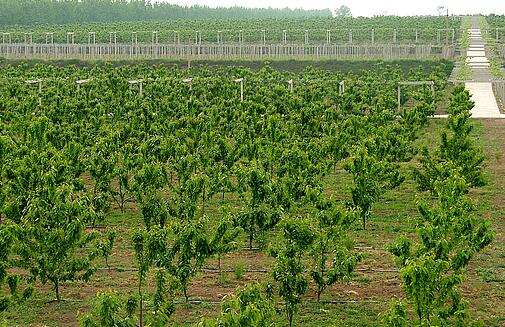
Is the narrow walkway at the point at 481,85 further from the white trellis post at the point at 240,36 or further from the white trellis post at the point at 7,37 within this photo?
the white trellis post at the point at 7,37

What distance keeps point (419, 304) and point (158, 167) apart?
9294mm

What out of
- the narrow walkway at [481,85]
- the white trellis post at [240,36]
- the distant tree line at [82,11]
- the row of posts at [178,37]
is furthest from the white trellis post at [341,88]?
the distant tree line at [82,11]

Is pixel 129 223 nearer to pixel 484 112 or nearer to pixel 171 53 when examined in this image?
pixel 484 112

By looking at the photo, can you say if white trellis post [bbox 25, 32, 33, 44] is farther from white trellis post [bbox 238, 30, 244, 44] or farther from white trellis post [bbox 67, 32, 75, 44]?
white trellis post [bbox 238, 30, 244, 44]

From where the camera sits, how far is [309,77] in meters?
53.5

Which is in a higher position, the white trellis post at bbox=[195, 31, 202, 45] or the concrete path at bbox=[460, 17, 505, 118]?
the white trellis post at bbox=[195, 31, 202, 45]

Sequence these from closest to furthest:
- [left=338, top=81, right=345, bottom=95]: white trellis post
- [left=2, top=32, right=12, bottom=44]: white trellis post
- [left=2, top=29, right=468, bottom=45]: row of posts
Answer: [left=338, top=81, right=345, bottom=95]: white trellis post, [left=2, top=29, right=468, bottom=45]: row of posts, [left=2, top=32, right=12, bottom=44]: white trellis post

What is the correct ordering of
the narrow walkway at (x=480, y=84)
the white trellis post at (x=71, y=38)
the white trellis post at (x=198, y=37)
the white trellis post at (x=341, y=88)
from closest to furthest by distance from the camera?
the white trellis post at (x=341, y=88), the narrow walkway at (x=480, y=84), the white trellis post at (x=198, y=37), the white trellis post at (x=71, y=38)

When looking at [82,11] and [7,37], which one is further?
[82,11]

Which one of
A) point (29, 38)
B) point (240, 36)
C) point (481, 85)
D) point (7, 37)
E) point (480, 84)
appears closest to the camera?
point (481, 85)

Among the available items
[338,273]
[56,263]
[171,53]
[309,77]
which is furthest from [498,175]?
[171,53]

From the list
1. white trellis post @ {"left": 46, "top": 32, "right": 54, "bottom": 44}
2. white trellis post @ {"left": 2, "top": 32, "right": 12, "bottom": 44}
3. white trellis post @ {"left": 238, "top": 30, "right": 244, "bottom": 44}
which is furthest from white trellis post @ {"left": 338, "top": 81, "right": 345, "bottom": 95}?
white trellis post @ {"left": 2, "top": 32, "right": 12, "bottom": 44}

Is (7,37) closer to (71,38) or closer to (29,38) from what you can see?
(29,38)

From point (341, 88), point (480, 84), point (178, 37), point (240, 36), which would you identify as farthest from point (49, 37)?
point (341, 88)
